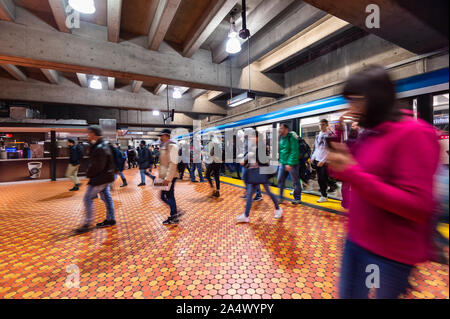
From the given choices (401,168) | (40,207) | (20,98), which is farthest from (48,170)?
(401,168)

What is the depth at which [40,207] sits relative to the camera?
4.59 m

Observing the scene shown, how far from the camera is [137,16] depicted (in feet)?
13.7

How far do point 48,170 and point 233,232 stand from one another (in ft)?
34.7

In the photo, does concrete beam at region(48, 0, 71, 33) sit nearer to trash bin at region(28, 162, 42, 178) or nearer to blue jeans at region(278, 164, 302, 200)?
blue jeans at region(278, 164, 302, 200)

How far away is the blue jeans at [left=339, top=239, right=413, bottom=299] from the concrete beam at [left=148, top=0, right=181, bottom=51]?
13.4 ft

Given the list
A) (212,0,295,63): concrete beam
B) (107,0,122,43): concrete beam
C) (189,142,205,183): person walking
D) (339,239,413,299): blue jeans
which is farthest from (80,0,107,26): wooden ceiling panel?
(339,239,413,299): blue jeans

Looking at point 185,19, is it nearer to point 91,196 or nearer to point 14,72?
point 91,196

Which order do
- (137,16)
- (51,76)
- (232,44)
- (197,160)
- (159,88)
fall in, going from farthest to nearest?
(159,88) → (197,160) → (51,76) → (137,16) → (232,44)

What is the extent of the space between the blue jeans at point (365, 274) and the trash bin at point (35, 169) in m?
12.1

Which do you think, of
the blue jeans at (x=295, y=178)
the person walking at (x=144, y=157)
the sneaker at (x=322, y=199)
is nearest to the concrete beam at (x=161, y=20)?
the person walking at (x=144, y=157)

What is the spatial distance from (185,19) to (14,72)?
19.1ft

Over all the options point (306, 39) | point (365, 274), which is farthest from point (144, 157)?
point (365, 274)

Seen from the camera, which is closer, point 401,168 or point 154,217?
point 401,168
